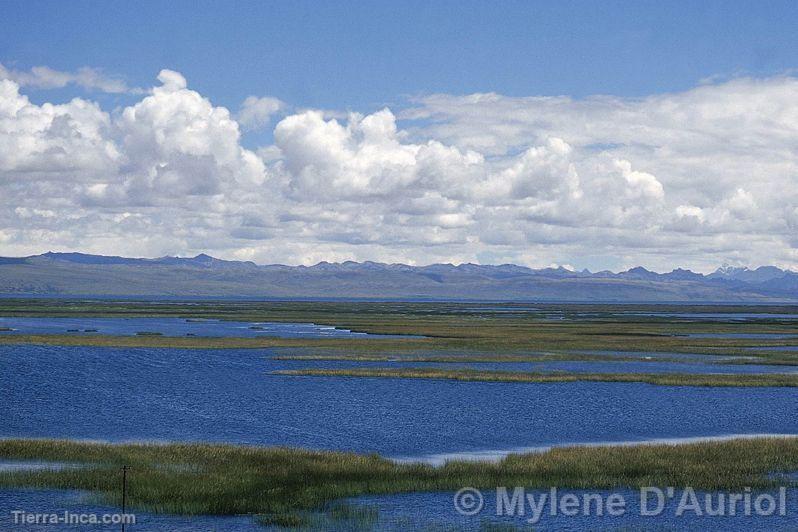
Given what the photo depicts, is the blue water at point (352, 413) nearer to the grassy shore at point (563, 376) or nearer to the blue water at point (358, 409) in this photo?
the blue water at point (358, 409)

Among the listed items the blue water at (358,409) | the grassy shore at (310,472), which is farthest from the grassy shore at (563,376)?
the grassy shore at (310,472)

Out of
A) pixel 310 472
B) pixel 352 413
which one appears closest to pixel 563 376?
pixel 352 413

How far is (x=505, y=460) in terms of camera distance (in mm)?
35656

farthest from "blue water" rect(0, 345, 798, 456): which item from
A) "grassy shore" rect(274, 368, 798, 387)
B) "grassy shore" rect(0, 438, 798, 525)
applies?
"grassy shore" rect(0, 438, 798, 525)

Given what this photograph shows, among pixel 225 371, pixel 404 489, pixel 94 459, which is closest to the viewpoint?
pixel 404 489

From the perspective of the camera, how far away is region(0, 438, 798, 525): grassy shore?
28859mm

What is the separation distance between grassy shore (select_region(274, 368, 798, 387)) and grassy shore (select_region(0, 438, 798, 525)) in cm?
2738

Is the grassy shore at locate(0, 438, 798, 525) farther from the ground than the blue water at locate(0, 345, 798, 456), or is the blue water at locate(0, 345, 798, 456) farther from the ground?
the grassy shore at locate(0, 438, 798, 525)

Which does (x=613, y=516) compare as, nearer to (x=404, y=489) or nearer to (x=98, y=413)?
(x=404, y=489)

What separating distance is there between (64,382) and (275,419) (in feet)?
69.5

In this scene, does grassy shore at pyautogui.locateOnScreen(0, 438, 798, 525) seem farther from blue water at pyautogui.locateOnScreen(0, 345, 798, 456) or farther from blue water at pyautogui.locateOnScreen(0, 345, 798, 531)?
blue water at pyautogui.locateOnScreen(0, 345, 798, 456)

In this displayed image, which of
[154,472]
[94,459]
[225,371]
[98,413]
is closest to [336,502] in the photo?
[154,472]

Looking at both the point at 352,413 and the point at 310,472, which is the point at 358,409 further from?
the point at 310,472

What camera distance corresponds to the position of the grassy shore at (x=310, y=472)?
94.7ft
